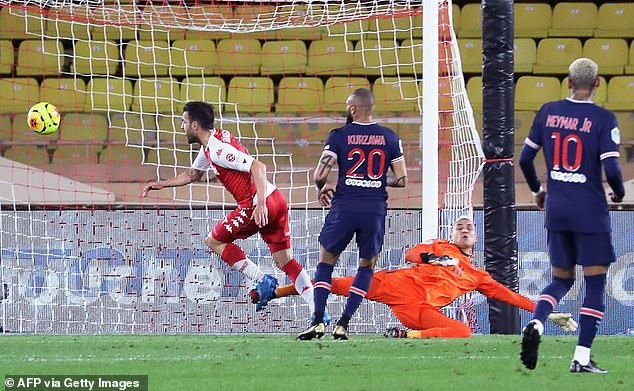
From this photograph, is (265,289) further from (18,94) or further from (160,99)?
(18,94)

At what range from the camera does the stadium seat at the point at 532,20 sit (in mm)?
15469

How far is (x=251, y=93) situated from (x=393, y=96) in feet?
5.31

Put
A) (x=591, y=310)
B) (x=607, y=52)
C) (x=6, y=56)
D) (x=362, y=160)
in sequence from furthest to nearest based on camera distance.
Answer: (x=607, y=52) < (x=6, y=56) < (x=362, y=160) < (x=591, y=310)

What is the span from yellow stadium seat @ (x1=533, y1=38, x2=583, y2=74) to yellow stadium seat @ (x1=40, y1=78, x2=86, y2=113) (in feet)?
17.9

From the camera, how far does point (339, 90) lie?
46.6 feet

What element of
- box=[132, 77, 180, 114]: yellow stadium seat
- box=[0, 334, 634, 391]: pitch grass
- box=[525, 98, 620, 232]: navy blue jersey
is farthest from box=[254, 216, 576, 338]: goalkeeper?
box=[132, 77, 180, 114]: yellow stadium seat

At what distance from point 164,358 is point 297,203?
548cm

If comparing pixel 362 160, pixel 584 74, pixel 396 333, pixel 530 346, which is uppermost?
pixel 584 74

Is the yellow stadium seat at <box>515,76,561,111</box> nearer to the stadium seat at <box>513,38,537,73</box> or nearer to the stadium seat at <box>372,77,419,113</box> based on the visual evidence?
the stadium seat at <box>513,38,537,73</box>

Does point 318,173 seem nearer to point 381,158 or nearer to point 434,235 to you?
point 381,158

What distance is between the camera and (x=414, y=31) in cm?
1469

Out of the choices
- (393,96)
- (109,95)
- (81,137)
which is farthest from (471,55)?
(81,137)

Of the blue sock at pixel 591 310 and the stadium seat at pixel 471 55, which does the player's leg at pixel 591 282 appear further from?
the stadium seat at pixel 471 55

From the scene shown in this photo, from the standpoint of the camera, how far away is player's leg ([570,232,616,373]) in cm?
638
